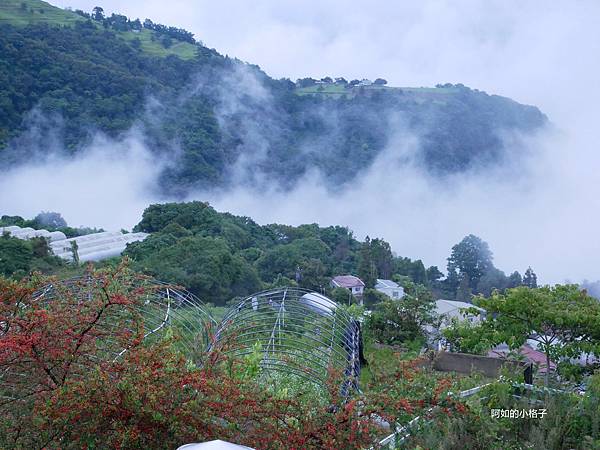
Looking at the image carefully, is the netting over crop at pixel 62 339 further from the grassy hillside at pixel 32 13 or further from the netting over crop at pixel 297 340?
the grassy hillside at pixel 32 13

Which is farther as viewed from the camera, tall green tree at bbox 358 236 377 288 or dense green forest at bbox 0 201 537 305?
tall green tree at bbox 358 236 377 288

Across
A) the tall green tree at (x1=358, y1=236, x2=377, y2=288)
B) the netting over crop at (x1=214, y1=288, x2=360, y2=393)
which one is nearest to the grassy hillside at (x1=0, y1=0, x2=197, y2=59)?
the tall green tree at (x1=358, y1=236, x2=377, y2=288)

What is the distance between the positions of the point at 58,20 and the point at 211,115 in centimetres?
1819

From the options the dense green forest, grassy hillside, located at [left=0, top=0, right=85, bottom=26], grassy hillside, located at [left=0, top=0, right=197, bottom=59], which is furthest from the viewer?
grassy hillside, located at [left=0, top=0, right=197, bottom=59]

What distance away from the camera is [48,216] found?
133ft

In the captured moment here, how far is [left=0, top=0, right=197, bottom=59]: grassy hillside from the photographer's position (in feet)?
198

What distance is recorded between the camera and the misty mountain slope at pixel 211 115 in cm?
5159

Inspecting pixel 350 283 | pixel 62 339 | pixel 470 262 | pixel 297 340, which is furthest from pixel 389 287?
pixel 62 339

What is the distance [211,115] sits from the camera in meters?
63.4

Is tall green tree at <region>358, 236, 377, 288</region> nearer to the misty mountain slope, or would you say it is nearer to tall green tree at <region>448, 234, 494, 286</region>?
tall green tree at <region>448, 234, 494, 286</region>

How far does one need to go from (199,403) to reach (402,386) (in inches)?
48.2

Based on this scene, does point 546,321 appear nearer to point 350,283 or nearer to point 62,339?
point 62,339

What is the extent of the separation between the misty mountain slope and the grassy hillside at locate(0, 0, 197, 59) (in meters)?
0.60

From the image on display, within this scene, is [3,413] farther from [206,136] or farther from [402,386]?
[206,136]
